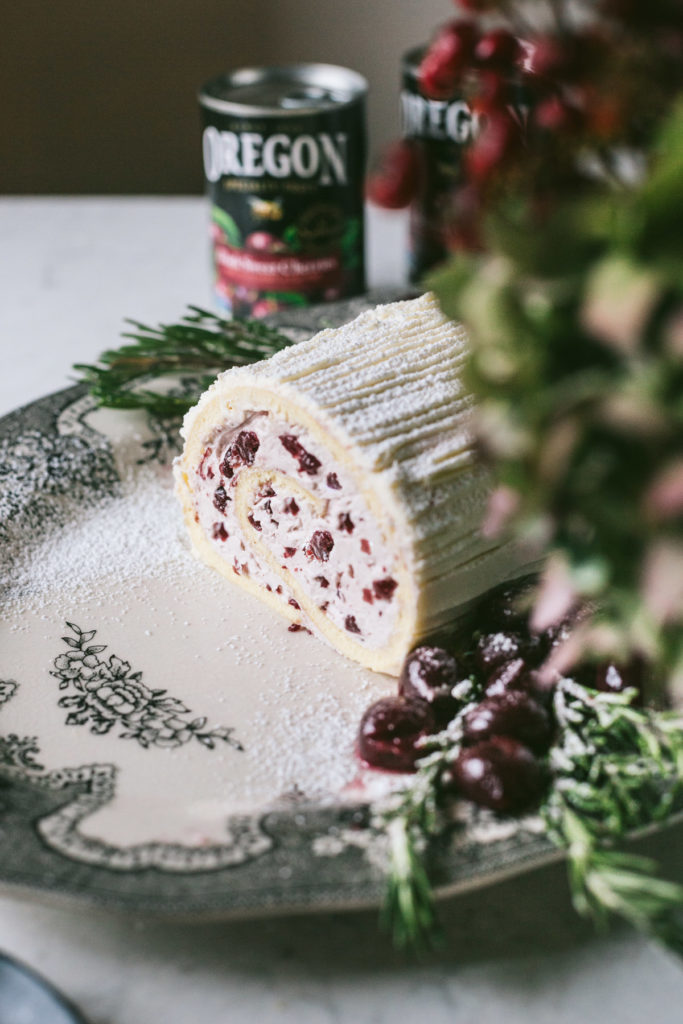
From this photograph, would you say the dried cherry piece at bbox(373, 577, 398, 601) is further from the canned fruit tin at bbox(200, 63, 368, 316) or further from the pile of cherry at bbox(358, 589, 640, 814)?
the canned fruit tin at bbox(200, 63, 368, 316)

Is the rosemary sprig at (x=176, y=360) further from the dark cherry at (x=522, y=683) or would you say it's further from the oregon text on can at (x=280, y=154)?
the dark cherry at (x=522, y=683)

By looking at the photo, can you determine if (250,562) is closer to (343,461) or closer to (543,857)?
(343,461)

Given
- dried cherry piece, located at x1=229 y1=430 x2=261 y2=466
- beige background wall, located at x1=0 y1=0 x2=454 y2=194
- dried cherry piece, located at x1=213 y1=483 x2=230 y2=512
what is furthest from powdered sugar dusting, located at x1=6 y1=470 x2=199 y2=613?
beige background wall, located at x1=0 y1=0 x2=454 y2=194

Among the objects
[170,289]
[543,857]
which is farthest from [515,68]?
[170,289]

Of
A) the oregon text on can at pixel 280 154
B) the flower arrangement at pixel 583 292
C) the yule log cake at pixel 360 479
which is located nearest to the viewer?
the flower arrangement at pixel 583 292

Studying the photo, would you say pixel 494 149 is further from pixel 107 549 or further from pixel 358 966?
pixel 107 549

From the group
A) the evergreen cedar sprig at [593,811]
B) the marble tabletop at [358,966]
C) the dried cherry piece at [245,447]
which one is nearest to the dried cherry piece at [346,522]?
the dried cherry piece at [245,447]
